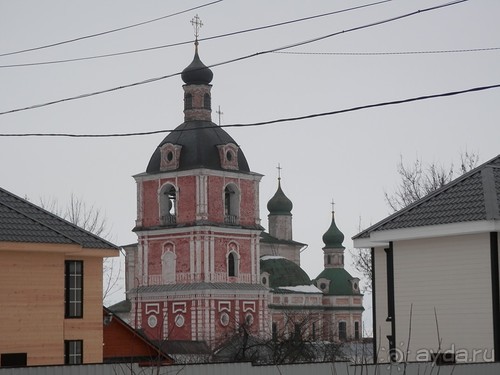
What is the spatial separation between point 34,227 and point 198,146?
5344cm

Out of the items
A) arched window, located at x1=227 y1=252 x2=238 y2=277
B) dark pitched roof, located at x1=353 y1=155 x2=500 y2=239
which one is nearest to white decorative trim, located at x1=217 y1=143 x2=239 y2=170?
arched window, located at x1=227 y1=252 x2=238 y2=277

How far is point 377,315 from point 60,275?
20.4 ft

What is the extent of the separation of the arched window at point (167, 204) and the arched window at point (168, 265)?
5.46 ft

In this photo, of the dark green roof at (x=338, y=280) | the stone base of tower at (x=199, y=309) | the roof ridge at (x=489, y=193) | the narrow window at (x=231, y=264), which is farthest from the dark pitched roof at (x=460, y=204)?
the dark green roof at (x=338, y=280)

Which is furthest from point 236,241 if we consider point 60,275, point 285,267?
point 60,275

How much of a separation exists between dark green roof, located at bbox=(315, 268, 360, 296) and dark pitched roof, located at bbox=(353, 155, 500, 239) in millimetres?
76254

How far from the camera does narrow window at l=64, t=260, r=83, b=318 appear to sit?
1060 inches

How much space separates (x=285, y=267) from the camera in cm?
9425

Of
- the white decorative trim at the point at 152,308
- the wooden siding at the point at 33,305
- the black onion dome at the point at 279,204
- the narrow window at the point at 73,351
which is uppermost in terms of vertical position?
the black onion dome at the point at 279,204

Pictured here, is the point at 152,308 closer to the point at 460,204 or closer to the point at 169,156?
the point at 169,156

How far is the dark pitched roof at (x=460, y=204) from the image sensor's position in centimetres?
2214

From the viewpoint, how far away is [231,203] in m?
80.4

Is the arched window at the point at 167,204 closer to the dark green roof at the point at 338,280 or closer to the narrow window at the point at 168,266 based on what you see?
the narrow window at the point at 168,266

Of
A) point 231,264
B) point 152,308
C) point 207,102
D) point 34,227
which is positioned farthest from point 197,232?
point 34,227
